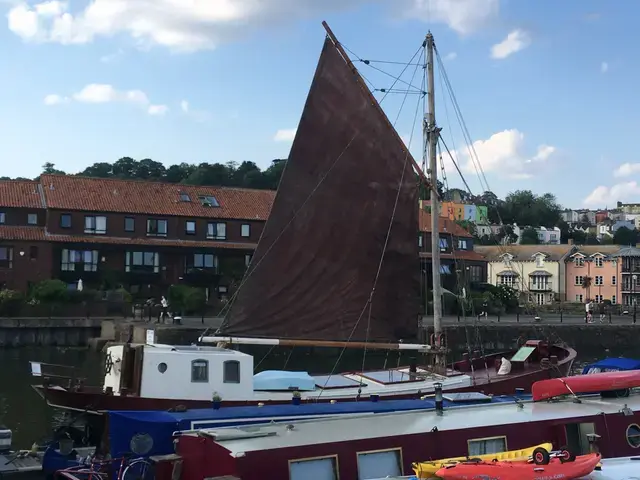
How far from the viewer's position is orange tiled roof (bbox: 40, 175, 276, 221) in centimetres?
6725

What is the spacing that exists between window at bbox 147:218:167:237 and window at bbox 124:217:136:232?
4.25 ft

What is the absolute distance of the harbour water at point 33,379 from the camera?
28.7m

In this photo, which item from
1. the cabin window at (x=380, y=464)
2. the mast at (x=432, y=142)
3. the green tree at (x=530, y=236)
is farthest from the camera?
the green tree at (x=530, y=236)

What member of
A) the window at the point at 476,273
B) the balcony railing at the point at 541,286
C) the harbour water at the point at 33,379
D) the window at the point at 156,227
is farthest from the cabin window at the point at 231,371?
the balcony railing at the point at 541,286

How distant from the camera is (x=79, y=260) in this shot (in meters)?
65.9

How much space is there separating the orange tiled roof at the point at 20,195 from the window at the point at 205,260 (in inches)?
541

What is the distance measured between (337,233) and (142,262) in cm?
4325

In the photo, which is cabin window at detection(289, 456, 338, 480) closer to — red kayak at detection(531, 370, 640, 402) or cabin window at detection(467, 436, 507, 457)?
cabin window at detection(467, 436, 507, 457)

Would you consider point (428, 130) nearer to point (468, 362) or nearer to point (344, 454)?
point (468, 362)

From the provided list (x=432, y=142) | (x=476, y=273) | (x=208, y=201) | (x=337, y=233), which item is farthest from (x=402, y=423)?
(x=476, y=273)

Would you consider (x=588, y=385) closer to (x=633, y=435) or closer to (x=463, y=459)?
(x=633, y=435)

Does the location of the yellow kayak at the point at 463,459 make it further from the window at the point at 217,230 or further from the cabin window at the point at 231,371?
the window at the point at 217,230

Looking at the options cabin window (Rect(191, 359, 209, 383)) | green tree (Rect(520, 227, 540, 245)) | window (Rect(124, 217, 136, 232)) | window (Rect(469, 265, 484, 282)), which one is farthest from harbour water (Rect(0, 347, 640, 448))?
green tree (Rect(520, 227, 540, 245))

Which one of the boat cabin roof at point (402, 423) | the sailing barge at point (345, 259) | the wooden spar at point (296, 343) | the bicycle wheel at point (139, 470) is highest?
the sailing barge at point (345, 259)
